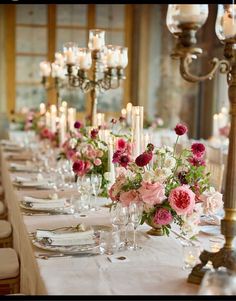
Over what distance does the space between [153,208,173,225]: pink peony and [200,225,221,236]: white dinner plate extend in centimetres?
31

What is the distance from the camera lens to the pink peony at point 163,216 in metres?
2.52

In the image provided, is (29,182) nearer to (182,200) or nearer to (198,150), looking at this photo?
(198,150)

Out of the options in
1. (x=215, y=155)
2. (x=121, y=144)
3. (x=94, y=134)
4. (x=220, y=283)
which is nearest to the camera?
(x=220, y=283)

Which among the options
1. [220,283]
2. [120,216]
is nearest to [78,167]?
[120,216]

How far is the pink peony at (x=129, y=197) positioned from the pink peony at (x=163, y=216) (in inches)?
4.2

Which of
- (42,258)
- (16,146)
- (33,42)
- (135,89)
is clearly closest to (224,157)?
(16,146)

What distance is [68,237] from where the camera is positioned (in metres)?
2.53

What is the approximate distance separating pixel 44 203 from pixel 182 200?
1200 millimetres

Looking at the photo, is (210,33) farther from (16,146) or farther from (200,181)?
(200,181)

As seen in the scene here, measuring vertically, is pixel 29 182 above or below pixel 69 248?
below

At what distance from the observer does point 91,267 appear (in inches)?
86.0

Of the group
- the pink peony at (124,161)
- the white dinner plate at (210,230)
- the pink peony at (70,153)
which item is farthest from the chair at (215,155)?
the pink peony at (124,161)

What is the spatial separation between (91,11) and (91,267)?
10.5 meters

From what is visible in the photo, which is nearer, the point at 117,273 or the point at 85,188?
the point at 117,273
